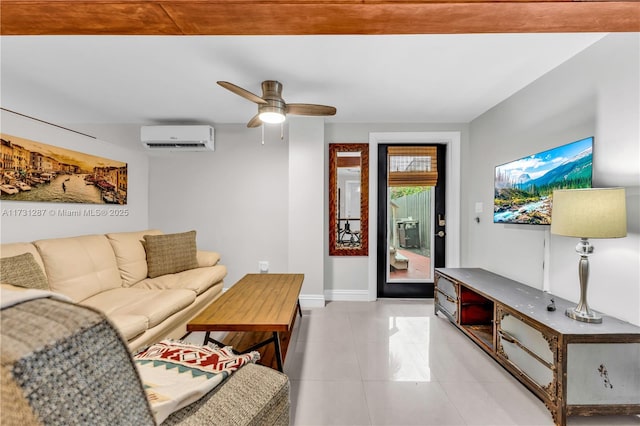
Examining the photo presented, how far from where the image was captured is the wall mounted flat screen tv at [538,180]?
187 centimetres

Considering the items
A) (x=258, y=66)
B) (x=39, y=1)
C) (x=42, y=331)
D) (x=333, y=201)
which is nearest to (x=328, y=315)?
(x=333, y=201)

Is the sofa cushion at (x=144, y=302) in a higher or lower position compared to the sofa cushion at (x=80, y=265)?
lower

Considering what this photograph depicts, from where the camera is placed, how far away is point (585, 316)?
1623 millimetres

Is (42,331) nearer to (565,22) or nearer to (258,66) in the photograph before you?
(565,22)

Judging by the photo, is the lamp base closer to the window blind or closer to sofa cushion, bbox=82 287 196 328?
the window blind

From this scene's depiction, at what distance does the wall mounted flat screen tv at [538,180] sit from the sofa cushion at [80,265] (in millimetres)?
3824

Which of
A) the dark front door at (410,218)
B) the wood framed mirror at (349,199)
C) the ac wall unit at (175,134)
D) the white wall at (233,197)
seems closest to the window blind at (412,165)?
the dark front door at (410,218)

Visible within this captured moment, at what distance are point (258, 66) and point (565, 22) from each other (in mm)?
1916

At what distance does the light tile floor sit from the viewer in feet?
5.21

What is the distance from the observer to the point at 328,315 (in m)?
3.11

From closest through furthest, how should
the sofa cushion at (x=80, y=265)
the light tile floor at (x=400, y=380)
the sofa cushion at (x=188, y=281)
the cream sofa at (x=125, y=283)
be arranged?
the light tile floor at (x=400, y=380), the cream sofa at (x=125, y=283), the sofa cushion at (x=80, y=265), the sofa cushion at (x=188, y=281)

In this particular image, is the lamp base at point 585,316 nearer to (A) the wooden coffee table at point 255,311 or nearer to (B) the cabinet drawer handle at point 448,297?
(B) the cabinet drawer handle at point 448,297

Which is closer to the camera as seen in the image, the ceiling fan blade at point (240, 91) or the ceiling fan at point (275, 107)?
the ceiling fan blade at point (240, 91)

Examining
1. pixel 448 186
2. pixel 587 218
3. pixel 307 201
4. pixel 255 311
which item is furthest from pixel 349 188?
pixel 587 218
